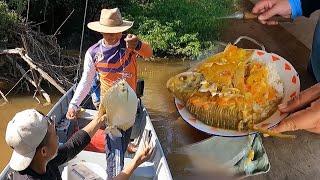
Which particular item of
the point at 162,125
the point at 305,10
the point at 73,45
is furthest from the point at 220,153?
the point at 73,45

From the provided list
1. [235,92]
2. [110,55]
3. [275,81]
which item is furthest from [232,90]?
[110,55]

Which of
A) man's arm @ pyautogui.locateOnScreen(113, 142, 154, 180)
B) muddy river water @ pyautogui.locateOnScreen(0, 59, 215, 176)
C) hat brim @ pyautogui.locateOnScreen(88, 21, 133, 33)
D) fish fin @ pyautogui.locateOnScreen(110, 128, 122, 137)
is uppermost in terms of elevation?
hat brim @ pyautogui.locateOnScreen(88, 21, 133, 33)

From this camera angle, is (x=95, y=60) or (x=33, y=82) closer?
(x=95, y=60)

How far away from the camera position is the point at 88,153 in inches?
125

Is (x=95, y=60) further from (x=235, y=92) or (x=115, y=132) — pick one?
(x=235, y=92)

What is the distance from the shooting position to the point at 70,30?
6.46 metres

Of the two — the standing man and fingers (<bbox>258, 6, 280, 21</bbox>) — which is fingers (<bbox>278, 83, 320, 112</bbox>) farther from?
fingers (<bbox>258, 6, 280, 21</bbox>)

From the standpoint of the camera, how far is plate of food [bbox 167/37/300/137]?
3473 mm

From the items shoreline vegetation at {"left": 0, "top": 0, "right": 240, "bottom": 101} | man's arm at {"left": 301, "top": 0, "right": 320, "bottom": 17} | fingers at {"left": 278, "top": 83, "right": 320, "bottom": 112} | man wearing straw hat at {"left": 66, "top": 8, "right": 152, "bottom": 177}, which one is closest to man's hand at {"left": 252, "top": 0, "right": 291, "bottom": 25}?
man's arm at {"left": 301, "top": 0, "right": 320, "bottom": 17}

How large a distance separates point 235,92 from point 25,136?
197 cm

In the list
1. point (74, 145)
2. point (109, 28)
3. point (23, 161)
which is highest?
point (109, 28)

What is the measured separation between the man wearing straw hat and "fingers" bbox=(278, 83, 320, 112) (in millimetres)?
1038

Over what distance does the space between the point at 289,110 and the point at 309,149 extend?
486 millimetres

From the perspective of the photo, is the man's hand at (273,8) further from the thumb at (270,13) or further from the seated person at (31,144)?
the seated person at (31,144)
